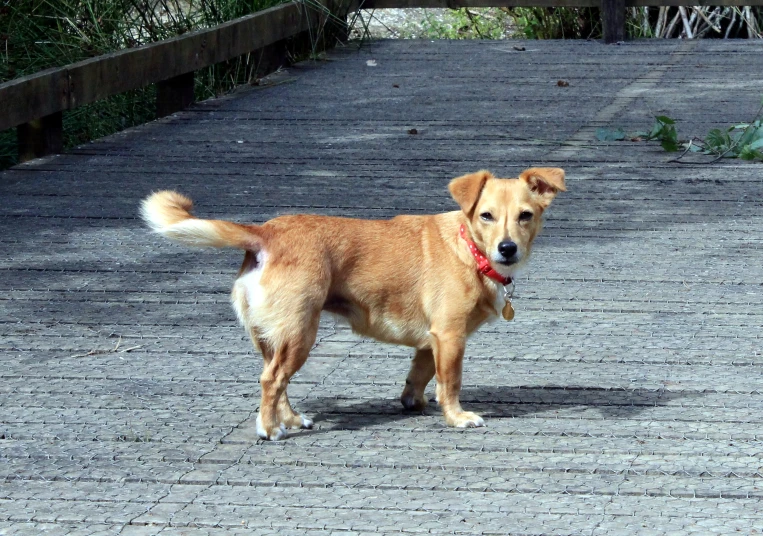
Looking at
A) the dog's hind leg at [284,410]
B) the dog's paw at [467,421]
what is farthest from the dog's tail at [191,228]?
the dog's paw at [467,421]

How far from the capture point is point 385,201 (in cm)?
704

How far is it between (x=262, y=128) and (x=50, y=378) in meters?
4.80

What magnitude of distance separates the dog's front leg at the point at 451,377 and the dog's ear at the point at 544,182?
0.63 m

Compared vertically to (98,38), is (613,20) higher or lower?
higher

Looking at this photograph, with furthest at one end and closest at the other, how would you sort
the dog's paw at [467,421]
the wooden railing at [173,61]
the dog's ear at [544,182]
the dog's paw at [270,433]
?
the wooden railing at [173,61], the dog's ear at [544,182], the dog's paw at [467,421], the dog's paw at [270,433]

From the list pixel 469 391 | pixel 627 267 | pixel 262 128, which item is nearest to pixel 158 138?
pixel 262 128

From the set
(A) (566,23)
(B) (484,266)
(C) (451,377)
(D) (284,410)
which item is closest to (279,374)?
(D) (284,410)

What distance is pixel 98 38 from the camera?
1003cm

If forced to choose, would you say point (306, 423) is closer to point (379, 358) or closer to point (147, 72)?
point (379, 358)

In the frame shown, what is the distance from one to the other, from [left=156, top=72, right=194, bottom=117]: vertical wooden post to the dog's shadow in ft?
18.7

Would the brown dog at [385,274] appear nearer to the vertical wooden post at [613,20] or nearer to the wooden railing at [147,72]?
the wooden railing at [147,72]

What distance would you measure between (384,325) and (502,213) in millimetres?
576

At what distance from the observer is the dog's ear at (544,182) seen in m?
4.40

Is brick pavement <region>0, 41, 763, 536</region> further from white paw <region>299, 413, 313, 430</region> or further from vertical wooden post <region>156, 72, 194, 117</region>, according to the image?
vertical wooden post <region>156, 72, 194, 117</region>
